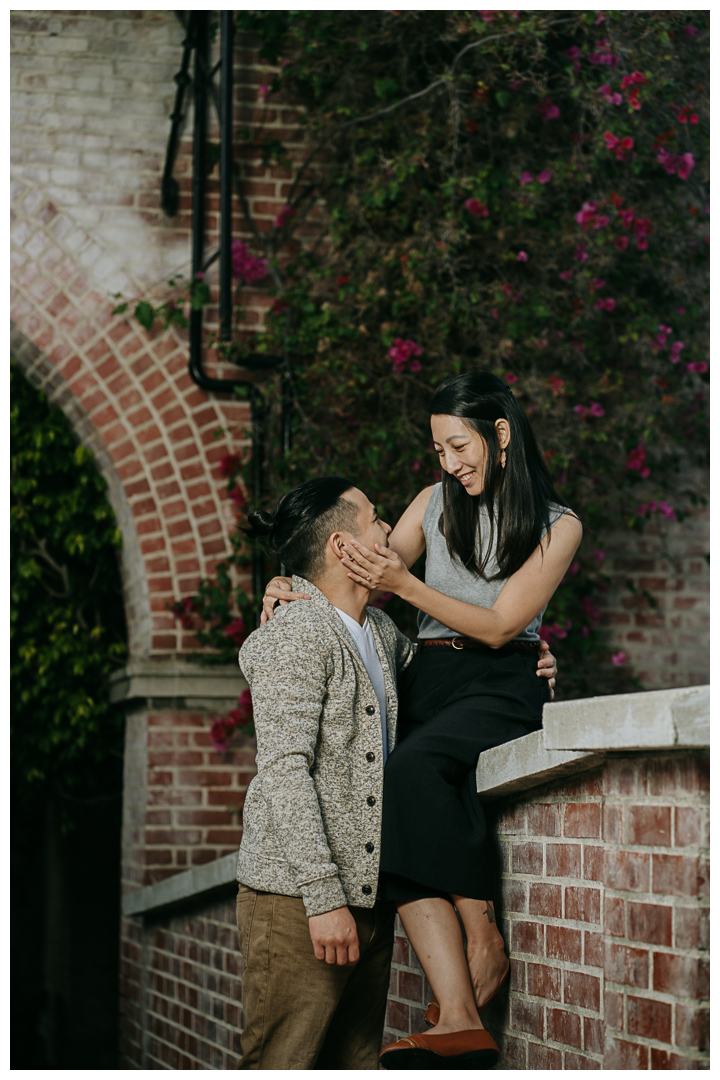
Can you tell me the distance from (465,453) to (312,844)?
3.53 feet

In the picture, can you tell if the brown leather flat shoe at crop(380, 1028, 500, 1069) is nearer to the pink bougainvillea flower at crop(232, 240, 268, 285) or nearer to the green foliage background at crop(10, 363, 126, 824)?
the green foliage background at crop(10, 363, 126, 824)

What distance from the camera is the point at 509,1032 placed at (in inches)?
93.0

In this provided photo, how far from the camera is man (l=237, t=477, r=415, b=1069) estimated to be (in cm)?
216

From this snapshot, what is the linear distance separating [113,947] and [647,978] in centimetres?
593

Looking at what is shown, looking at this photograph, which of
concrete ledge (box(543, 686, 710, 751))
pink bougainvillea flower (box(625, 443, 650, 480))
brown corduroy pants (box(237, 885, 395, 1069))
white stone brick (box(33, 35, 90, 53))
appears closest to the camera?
concrete ledge (box(543, 686, 710, 751))

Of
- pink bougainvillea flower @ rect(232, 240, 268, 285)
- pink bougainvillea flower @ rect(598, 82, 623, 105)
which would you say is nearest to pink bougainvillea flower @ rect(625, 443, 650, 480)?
pink bougainvillea flower @ rect(598, 82, 623, 105)

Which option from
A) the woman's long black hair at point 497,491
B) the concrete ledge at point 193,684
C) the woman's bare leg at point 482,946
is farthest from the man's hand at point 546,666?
the concrete ledge at point 193,684

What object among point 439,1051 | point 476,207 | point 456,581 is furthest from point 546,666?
point 476,207

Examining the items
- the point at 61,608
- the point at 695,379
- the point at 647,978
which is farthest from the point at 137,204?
the point at 647,978

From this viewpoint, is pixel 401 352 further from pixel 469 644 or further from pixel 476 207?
pixel 469 644

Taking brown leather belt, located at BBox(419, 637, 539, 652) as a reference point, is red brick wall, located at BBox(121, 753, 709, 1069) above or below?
below

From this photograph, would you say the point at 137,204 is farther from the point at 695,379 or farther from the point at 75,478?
the point at 695,379

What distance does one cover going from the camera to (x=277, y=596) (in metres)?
2.50

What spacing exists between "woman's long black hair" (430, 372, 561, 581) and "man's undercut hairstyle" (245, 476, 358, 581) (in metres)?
0.34
